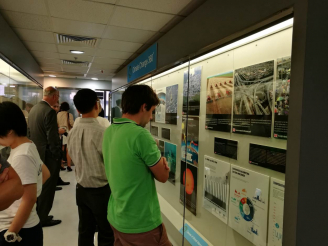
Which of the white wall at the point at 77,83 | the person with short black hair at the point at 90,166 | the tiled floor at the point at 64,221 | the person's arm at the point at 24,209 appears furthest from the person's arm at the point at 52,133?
the white wall at the point at 77,83

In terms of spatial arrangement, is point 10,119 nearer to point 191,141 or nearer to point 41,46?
point 191,141

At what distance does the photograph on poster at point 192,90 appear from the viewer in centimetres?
270

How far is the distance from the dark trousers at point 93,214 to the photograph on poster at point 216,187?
1.06 m

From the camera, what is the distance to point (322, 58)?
1.36 meters

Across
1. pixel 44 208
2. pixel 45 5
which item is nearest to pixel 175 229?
pixel 44 208

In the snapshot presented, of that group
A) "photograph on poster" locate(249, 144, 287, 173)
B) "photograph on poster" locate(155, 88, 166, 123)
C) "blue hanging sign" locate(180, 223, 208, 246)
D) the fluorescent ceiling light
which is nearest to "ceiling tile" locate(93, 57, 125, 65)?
"photograph on poster" locate(155, 88, 166, 123)

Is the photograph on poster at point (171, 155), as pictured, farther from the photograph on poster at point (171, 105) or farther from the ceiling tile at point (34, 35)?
the ceiling tile at point (34, 35)

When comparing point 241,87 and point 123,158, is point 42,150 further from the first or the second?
point 241,87

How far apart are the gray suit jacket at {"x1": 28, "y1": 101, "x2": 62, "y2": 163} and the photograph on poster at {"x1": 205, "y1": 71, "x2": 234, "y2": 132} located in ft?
6.86

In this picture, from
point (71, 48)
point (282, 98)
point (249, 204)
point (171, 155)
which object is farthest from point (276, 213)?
point (71, 48)

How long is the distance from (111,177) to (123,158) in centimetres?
18

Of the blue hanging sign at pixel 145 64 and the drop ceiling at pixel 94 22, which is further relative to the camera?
the blue hanging sign at pixel 145 64

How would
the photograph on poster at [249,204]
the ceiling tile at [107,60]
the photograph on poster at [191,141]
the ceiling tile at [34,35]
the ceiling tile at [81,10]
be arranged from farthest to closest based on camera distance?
the ceiling tile at [107,60] → the ceiling tile at [34,35] → the photograph on poster at [191,141] → the ceiling tile at [81,10] → the photograph on poster at [249,204]

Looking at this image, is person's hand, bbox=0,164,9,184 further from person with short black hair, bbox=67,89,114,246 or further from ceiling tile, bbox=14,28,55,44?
ceiling tile, bbox=14,28,55,44
